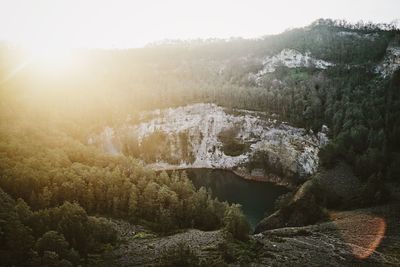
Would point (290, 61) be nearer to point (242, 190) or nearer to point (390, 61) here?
point (390, 61)

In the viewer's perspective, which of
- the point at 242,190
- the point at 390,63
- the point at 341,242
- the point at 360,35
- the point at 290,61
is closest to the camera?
the point at 341,242

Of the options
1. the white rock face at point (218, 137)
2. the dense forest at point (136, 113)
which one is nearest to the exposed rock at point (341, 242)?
the dense forest at point (136, 113)

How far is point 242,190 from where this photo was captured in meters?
90.8

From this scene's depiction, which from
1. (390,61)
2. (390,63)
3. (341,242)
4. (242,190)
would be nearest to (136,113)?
(242,190)

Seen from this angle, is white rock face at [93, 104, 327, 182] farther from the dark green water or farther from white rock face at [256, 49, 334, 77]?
white rock face at [256, 49, 334, 77]

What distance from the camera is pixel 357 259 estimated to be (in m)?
46.8

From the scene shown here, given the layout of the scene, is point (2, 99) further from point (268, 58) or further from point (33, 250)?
point (268, 58)

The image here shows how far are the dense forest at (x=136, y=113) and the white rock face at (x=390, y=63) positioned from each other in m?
2.00

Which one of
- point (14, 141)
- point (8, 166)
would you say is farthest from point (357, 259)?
point (14, 141)

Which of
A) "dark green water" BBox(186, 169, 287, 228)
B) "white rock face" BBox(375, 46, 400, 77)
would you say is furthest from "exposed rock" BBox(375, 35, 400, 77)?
"dark green water" BBox(186, 169, 287, 228)

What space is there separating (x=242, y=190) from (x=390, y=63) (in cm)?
6184

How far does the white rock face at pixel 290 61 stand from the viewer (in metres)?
138

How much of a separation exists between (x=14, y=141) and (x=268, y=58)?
340 ft

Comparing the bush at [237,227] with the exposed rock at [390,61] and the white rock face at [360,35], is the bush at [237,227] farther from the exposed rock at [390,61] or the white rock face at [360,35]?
the white rock face at [360,35]
